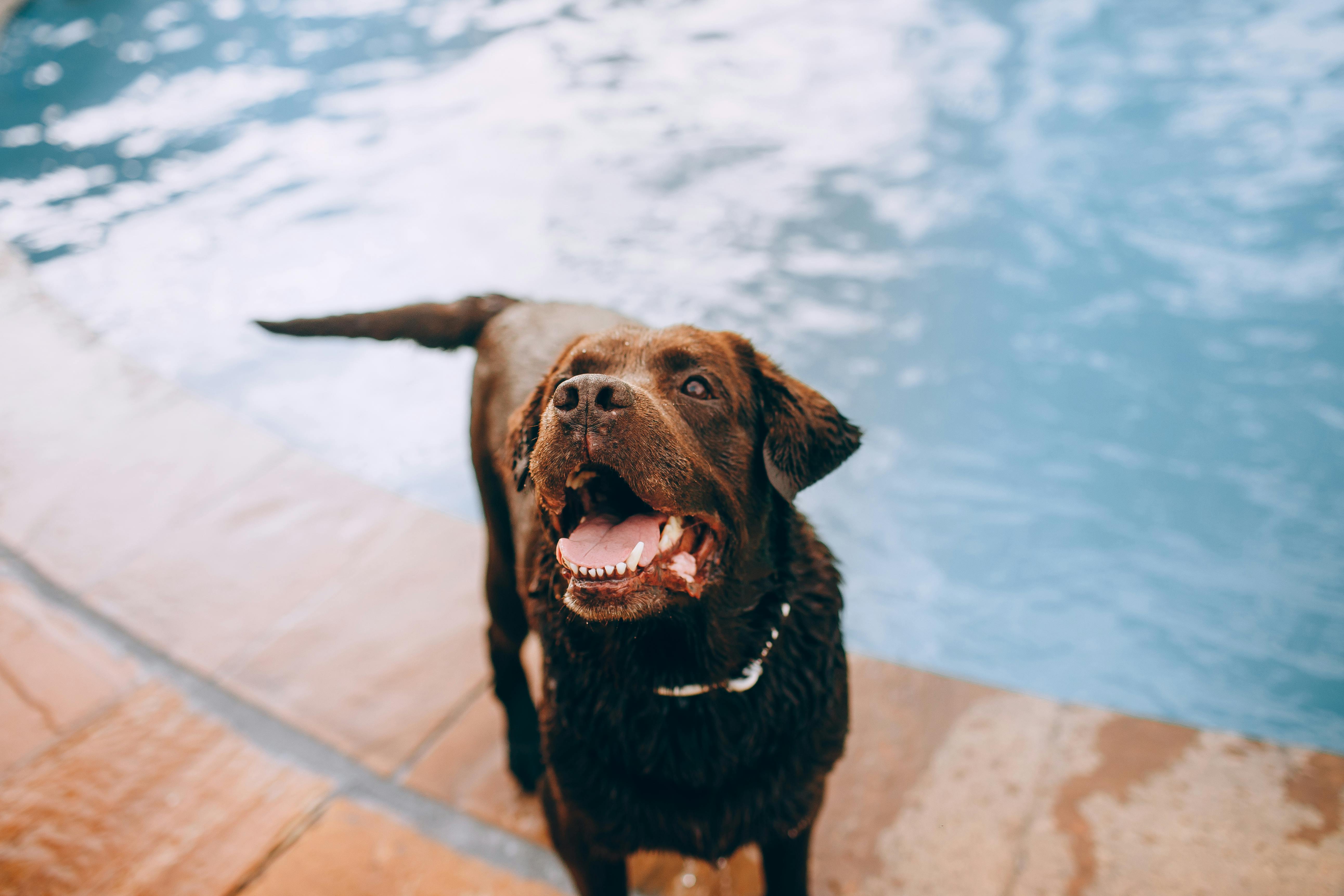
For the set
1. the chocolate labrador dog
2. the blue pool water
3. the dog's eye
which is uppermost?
the dog's eye

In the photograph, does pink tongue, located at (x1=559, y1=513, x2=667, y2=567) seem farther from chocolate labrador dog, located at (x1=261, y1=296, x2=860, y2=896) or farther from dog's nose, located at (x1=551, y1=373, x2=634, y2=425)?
dog's nose, located at (x1=551, y1=373, x2=634, y2=425)

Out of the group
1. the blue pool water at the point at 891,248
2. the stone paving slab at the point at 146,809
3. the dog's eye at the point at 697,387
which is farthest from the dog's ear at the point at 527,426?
the blue pool water at the point at 891,248

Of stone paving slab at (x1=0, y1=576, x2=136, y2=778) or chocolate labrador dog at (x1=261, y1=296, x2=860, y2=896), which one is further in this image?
stone paving slab at (x1=0, y1=576, x2=136, y2=778)

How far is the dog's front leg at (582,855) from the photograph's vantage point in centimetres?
198

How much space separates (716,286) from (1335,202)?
202 inches

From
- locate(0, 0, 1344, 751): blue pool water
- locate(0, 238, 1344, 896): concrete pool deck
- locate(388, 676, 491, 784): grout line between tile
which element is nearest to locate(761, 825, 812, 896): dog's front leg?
locate(0, 238, 1344, 896): concrete pool deck

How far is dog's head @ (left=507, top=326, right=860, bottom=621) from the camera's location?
1540 mm

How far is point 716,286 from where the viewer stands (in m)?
6.41

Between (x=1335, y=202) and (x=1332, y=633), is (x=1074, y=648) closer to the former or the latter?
(x=1332, y=633)

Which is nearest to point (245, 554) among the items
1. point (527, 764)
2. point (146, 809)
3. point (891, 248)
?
point (146, 809)

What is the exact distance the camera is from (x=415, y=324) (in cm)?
262

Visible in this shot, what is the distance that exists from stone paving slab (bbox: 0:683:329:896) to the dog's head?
1.57 meters

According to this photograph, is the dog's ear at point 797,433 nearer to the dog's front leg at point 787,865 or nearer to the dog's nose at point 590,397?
the dog's nose at point 590,397

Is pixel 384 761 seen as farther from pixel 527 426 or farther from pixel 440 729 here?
pixel 527 426
